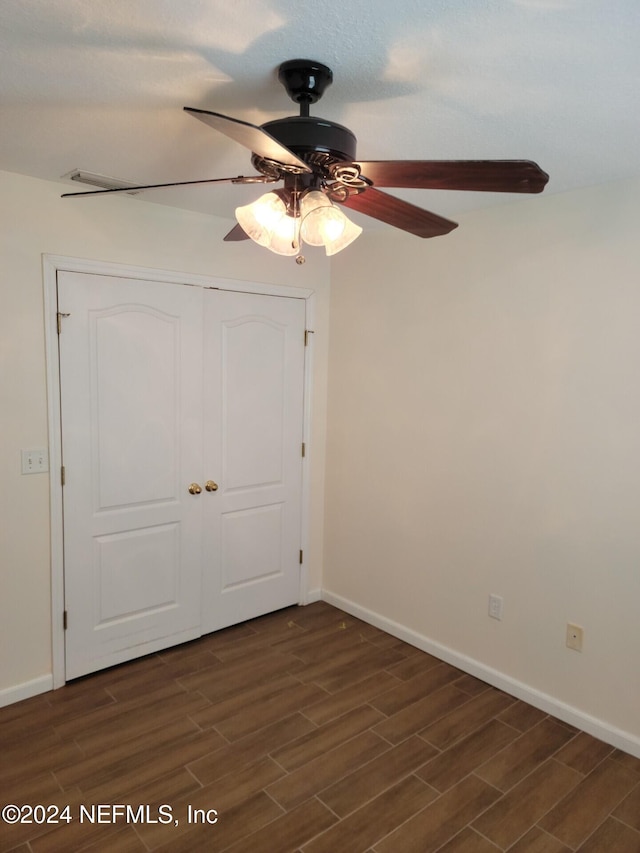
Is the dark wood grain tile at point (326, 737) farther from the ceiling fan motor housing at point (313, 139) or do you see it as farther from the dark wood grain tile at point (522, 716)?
the ceiling fan motor housing at point (313, 139)

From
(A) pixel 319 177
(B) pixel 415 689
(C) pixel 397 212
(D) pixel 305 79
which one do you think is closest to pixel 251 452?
(B) pixel 415 689

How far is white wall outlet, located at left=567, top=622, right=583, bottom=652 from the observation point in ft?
8.70

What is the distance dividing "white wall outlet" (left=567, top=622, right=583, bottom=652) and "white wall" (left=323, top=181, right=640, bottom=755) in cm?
3

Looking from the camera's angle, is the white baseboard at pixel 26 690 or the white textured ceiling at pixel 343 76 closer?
the white textured ceiling at pixel 343 76

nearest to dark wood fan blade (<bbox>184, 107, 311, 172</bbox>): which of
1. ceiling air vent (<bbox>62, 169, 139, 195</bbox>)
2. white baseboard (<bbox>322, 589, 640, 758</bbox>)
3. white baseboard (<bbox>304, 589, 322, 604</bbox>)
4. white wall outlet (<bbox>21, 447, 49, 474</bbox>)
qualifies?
ceiling air vent (<bbox>62, 169, 139, 195</bbox>)

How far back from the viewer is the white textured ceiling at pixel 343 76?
4.42 feet

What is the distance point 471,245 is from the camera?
9.77ft

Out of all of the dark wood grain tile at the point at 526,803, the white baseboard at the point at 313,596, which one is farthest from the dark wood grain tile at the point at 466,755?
the white baseboard at the point at 313,596

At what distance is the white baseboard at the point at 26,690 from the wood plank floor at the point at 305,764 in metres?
0.05

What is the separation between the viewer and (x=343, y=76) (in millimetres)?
1604

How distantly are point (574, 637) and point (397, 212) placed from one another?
2066mm

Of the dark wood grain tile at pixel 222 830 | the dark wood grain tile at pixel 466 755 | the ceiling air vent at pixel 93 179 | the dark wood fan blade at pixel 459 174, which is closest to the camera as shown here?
the dark wood fan blade at pixel 459 174

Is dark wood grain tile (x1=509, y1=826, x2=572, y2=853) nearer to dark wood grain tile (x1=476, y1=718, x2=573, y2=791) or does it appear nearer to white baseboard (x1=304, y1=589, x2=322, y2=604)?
dark wood grain tile (x1=476, y1=718, x2=573, y2=791)

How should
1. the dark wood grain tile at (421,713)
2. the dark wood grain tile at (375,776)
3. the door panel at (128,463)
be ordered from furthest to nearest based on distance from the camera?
1. the door panel at (128,463)
2. the dark wood grain tile at (421,713)
3. the dark wood grain tile at (375,776)
